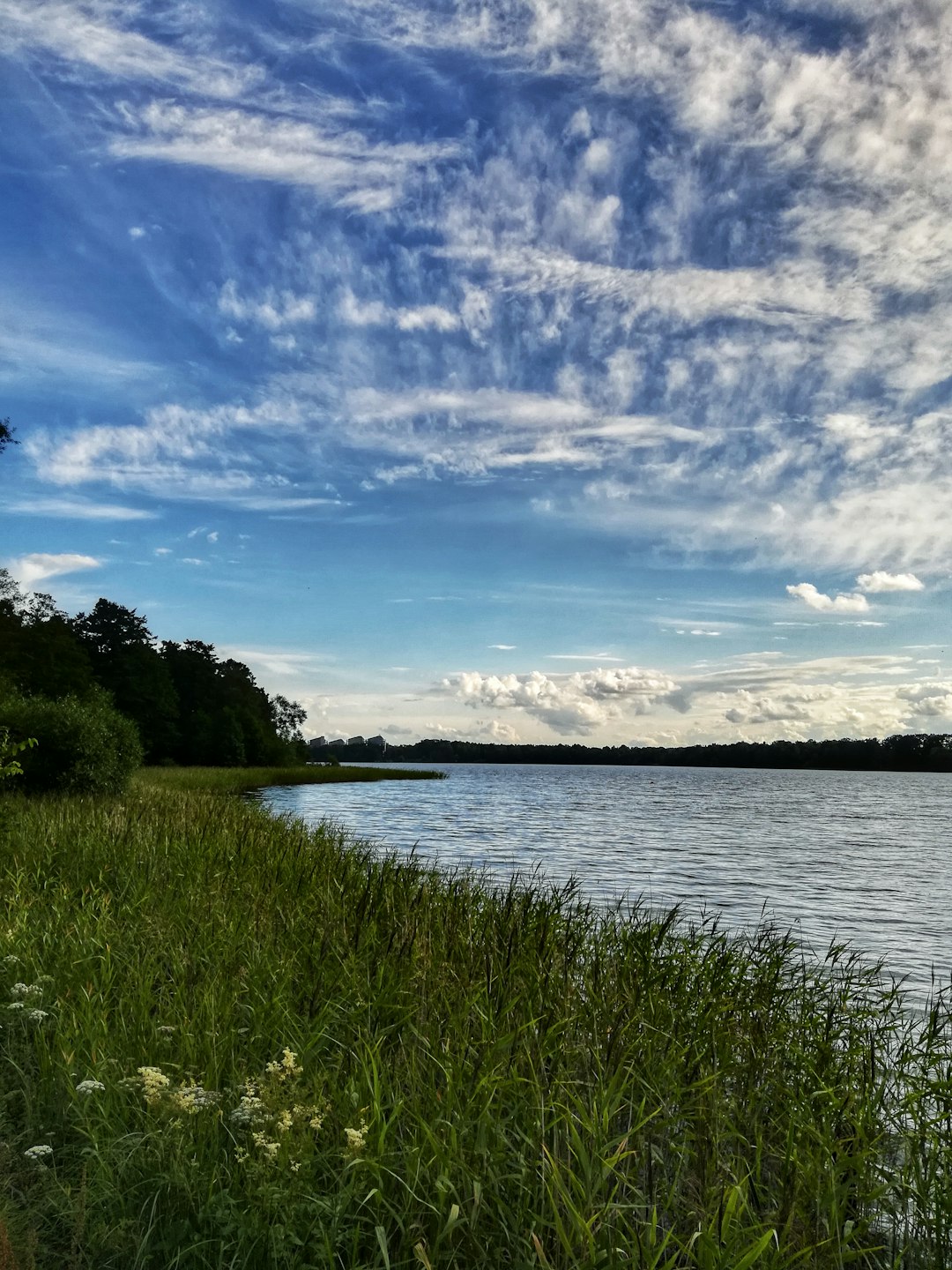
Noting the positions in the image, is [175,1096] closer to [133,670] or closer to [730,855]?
[730,855]

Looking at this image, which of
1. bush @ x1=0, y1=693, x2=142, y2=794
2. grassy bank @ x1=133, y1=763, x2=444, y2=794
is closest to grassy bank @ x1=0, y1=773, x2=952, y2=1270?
bush @ x1=0, y1=693, x2=142, y2=794

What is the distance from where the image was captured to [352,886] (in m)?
9.53

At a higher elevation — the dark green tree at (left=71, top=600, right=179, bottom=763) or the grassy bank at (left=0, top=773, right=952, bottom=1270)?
the dark green tree at (left=71, top=600, right=179, bottom=763)

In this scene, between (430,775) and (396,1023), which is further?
(430,775)

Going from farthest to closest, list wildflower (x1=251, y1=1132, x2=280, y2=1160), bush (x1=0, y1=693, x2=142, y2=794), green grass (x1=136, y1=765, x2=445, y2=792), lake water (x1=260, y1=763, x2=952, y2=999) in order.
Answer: green grass (x1=136, y1=765, x2=445, y2=792), bush (x1=0, y1=693, x2=142, y2=794), lake water (x1=260, y1=763, x2=952, y2=999), wildflower (x1=251, y1=1132, x2=280, y2=1160)

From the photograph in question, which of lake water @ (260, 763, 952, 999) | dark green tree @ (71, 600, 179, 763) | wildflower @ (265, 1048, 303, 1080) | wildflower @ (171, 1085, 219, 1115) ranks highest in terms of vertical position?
dark green tree @ (71, 600, 179, 763)

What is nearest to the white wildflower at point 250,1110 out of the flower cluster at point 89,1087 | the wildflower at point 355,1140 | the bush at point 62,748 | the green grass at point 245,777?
the wildflower at point 355,1140

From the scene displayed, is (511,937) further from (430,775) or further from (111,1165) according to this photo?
(430,775)

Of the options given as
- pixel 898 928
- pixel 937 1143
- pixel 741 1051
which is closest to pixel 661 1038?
pixel 741 1051

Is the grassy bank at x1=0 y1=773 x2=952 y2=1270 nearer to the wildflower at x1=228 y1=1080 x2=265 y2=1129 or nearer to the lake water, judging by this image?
the wildflower at x1=228 y1=1080 x2=265 y2=1129

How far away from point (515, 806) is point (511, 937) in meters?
39.3

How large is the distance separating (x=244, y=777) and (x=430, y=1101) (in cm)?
5358

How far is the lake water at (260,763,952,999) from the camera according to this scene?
590 inches

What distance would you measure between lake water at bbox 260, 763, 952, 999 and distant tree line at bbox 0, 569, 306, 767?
1258 centimetres
